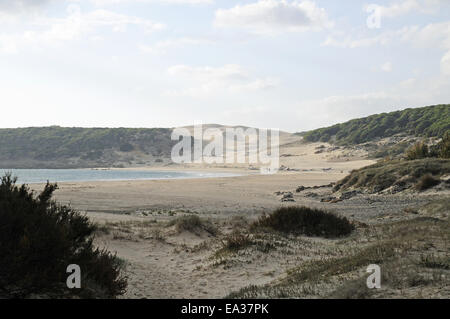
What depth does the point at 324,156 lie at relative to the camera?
72.4 m

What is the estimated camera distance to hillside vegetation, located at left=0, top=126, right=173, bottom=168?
91.9 metres

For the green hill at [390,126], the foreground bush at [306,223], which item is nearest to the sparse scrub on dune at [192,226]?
the foreground bush at [306,223]

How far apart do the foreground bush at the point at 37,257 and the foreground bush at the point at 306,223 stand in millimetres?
7947

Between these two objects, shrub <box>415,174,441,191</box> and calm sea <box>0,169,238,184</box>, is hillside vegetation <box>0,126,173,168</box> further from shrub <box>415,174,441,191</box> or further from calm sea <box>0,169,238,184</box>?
shrub <box>415,174,441,191</box>

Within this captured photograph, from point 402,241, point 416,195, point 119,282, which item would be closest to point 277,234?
point 402,241

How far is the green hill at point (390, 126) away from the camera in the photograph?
229 ft

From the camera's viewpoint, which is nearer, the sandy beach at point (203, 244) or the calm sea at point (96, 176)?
the sandy beach at point (203, 244)

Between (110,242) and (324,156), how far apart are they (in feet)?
207

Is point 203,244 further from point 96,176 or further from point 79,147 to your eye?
point 79,147

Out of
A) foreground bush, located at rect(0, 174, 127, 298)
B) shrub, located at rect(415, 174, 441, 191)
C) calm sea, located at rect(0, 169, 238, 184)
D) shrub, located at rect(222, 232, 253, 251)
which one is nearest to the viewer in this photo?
foreground bush, located at rect(0, 174, 127, 298)

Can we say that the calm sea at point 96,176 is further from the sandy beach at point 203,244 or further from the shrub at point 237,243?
the shrub at point 237,243

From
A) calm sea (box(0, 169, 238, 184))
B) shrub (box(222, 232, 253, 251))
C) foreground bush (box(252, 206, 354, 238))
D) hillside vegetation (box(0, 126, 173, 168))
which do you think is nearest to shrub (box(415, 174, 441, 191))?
foreground bush (box(252, 206, 354, 238))

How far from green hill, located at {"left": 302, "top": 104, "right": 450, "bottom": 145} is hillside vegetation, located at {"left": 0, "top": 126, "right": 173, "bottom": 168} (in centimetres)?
3814

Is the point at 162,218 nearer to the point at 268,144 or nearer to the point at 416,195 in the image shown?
the point at 416,195
